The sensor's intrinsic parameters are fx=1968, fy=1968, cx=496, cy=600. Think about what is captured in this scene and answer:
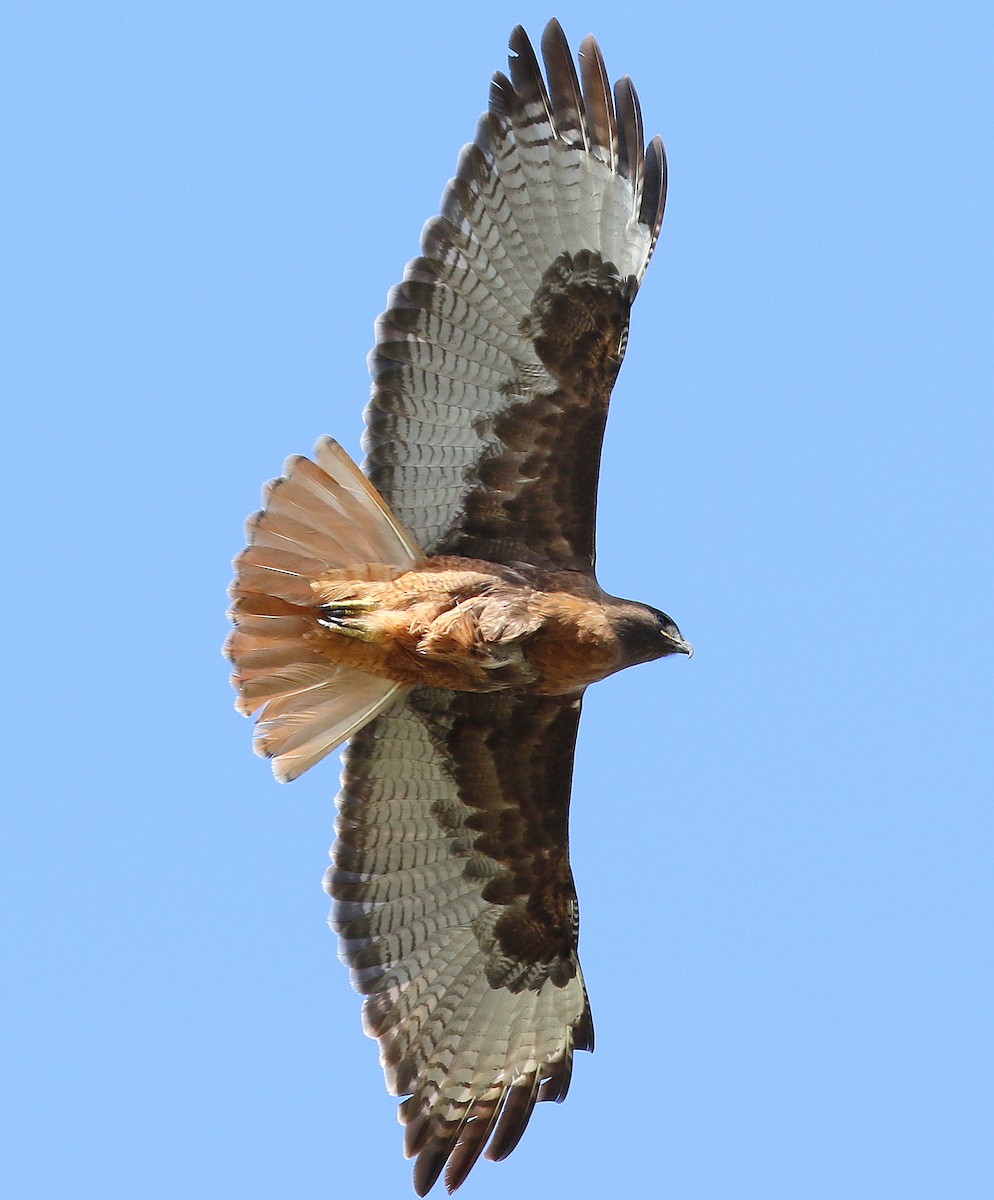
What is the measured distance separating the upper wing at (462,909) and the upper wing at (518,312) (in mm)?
1105

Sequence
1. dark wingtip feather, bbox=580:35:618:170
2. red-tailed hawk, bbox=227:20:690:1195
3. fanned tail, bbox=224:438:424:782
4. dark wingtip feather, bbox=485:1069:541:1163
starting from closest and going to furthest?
fanned tail, bbox=224:438:424:782
red-tailed hawk, bbox=227:20:690:1195
dark wingtip feather, bbox=580:35:618:170
dark wingtip feather, bbox=485:1069:541:1163

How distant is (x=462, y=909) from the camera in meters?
10.5

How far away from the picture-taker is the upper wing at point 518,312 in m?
9.52

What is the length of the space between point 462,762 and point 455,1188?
7.23 ft

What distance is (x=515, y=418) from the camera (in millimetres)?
9688

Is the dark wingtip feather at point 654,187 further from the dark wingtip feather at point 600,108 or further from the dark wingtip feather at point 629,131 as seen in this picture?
the dark wingtip feather at point 600,108

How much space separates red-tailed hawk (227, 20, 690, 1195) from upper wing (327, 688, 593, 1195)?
0.01 m

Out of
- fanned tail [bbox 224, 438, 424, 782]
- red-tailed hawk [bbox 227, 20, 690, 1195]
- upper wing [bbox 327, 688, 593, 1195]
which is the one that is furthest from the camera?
upper wing [bbox 327, 688, 593, 1195]

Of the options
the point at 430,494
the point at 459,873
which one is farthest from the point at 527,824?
the point at 430,494

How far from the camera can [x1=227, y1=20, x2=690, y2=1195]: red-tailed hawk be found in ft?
30.6

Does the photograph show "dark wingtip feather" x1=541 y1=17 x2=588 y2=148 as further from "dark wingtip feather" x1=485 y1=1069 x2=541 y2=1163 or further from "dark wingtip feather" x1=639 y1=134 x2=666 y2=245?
"dark wingtip feather" x1=485 y1=1069 x2=541 y2=1163

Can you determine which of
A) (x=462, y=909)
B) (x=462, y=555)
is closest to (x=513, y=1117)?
(x=462, y=909)

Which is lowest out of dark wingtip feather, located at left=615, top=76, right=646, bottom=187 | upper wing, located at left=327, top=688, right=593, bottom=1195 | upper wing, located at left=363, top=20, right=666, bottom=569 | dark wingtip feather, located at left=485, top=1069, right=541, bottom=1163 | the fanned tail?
dark wingtip feather, located at left=485, top=1069, right=541, bottom=1163

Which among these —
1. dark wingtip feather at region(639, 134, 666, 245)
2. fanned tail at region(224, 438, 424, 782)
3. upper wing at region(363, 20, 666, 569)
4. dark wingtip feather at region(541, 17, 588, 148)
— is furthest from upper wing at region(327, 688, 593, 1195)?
dark wingtip feather at region(541, 17, 588, 148)
